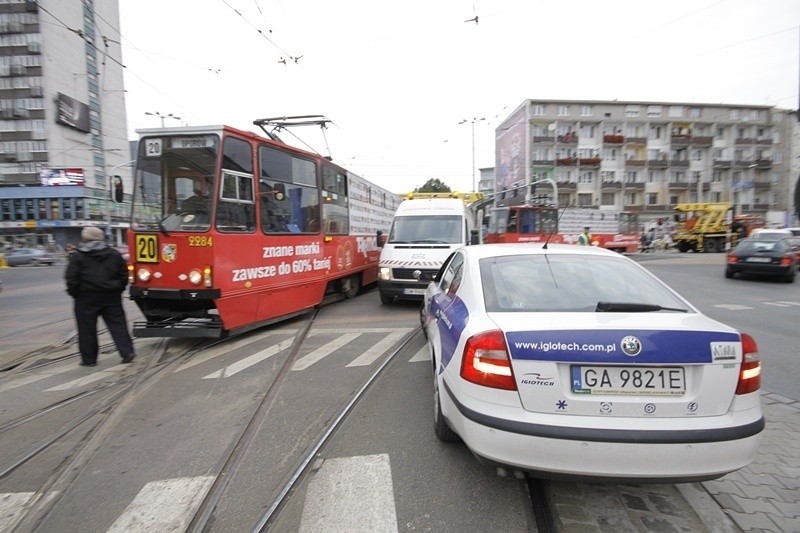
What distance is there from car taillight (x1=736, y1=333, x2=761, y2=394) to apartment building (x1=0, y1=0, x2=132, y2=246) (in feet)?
203

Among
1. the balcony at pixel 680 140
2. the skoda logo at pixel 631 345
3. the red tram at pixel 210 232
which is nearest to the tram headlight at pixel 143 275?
the red tram at pixel 210 232

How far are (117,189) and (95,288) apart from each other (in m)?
1.63

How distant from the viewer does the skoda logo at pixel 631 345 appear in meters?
2.40

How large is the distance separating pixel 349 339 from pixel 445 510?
179 inches

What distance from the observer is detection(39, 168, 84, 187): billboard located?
2105 inches

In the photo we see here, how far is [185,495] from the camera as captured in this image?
9.48ft

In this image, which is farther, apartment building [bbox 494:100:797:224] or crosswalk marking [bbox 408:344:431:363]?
apartment building [bbox 494:100:797:224]

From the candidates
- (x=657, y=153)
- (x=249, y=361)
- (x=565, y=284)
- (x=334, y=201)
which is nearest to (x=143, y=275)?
(x=249, y=361)

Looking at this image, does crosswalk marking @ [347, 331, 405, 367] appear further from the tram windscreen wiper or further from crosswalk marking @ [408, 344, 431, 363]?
the tram windscreen wiper

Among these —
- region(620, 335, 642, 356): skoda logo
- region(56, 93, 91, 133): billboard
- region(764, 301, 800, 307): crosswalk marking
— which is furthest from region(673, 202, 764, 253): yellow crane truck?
region(56, 93, 91, 133): billboard

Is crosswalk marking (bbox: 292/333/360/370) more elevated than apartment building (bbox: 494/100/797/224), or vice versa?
apartment building (bbox: 494/100/797/224)

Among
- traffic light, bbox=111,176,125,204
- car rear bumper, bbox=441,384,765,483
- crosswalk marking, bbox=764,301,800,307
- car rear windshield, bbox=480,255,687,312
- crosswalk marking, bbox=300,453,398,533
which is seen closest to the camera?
car rear bumper, bbox=441,384,765,483

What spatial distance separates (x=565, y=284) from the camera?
3219 millimetres

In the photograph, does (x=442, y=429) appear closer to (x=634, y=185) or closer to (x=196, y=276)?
(x=196, y=276)
